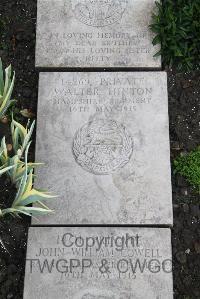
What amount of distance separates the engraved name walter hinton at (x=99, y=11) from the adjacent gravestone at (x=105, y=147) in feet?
1.75

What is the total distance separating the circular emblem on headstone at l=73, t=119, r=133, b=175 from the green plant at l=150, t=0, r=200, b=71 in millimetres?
805

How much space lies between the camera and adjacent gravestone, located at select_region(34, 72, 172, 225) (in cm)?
321

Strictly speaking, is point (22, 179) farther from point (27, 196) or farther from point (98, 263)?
point (98, 263)

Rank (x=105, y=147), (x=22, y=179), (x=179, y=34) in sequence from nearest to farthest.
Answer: (x=22, y=179) → (x=105, y=147) → (x=179, y=34)

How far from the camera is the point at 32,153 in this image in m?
3.55

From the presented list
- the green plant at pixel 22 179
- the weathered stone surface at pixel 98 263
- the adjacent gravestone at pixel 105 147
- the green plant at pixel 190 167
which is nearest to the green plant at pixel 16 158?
the green plant at pixel 22 179

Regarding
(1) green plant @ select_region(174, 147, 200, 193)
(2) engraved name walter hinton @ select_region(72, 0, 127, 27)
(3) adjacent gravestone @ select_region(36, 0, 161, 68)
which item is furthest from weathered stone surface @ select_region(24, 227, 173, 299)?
(2) engraved name walter hinton @ select_region(72, 0, 127, 27)

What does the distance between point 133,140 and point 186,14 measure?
127cm

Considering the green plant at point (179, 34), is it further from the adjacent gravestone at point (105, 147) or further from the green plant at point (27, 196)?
the green plant at point (27, 196)

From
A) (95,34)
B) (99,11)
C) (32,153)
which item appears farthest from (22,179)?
(99,11)

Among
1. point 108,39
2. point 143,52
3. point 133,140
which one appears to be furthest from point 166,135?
point 108,39

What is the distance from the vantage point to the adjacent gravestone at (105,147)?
321 centimetres

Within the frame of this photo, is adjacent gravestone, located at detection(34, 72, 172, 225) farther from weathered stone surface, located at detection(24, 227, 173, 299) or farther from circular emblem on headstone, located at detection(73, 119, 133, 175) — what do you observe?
weathered stone surface, located at detection(24, 227, 173, 299)

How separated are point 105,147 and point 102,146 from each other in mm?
25
